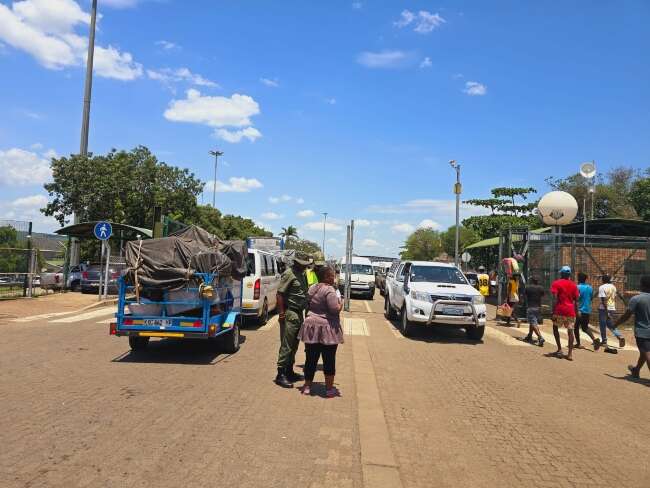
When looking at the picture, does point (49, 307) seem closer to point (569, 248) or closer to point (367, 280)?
point (367, 280)

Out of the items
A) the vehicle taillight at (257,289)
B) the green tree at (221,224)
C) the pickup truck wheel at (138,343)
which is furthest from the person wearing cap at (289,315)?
the green tree at (221,224)

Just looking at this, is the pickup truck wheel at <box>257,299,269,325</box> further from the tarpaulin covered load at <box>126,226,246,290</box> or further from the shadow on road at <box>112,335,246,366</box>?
the tarpaulin covered load at <box>126,226,246,290</box>

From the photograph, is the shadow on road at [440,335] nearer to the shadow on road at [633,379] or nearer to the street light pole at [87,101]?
the shadow on road at [633,379]

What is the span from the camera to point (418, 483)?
14.1 feet

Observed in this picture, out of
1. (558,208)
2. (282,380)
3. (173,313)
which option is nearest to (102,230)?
(173,313)

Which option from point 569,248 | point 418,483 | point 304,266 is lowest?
point 418,483

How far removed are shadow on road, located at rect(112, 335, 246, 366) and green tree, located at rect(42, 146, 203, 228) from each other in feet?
63.3

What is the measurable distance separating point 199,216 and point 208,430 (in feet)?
110

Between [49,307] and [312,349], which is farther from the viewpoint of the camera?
[49,307]

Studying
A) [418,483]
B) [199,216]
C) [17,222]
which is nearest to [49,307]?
[17,222]

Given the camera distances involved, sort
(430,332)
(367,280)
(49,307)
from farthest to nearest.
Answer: (367,280) → (49,307) → (430,332)

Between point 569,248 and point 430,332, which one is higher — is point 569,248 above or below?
above

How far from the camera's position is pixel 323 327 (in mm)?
6664

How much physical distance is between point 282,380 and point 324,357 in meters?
0.86
